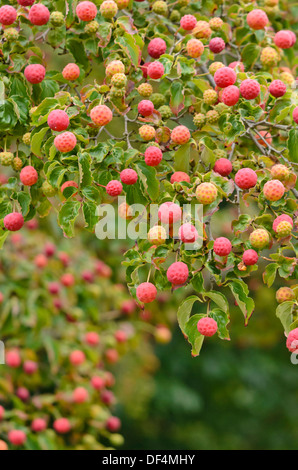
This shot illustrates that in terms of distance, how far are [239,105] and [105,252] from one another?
2.38 meters

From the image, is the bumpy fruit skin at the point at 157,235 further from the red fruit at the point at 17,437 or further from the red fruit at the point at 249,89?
the red fruit at the point at 17,437

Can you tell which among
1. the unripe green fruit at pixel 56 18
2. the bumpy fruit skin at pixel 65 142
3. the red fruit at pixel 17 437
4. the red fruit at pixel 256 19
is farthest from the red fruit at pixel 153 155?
the red fruit at pixel 17 437

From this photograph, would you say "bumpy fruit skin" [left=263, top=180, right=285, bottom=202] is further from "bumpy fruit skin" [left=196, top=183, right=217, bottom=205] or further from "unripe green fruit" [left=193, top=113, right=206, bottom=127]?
"unripe green fruit" [left=193, top=113, right=206, bottom=127]

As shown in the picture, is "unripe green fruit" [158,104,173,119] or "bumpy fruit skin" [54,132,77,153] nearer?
"bumpy fruit skin" [54,132,77,153]

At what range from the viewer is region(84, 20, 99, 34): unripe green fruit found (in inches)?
49.0

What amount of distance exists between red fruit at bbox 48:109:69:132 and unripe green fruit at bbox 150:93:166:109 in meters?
0.23

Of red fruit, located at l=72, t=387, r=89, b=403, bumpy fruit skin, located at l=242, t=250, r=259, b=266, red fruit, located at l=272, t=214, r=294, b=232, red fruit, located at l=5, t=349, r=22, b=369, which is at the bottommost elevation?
red fruit, located at l=72, t=387, r=89, b=403

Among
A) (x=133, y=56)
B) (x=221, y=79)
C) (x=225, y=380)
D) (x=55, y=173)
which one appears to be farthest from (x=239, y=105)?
(x=225, y=380)

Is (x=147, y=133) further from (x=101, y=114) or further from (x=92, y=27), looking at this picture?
(x=92, y=27)

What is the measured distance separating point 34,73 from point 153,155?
0.30 metres

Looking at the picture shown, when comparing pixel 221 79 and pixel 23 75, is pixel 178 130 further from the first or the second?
pixel 23 75

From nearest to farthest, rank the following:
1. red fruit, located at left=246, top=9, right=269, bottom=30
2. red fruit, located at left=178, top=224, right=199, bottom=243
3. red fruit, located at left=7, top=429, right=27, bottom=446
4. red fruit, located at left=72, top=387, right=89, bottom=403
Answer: red fruit, located at left=178, top=224, right=199, bottom=243 → red fruit, located at left=246, top=9, right=269, bottom=30 → red fruit, located at left=7, top=429, right=27, bottom=446 → red fruit, located at left=72, top=387, right=89, bottom=403

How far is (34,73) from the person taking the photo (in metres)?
1.21

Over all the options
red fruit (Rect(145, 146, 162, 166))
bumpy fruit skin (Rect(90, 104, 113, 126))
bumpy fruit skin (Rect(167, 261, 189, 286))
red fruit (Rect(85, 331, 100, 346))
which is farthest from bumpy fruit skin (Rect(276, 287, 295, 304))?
red fruit (Rect(85, 331, 100, 346))
